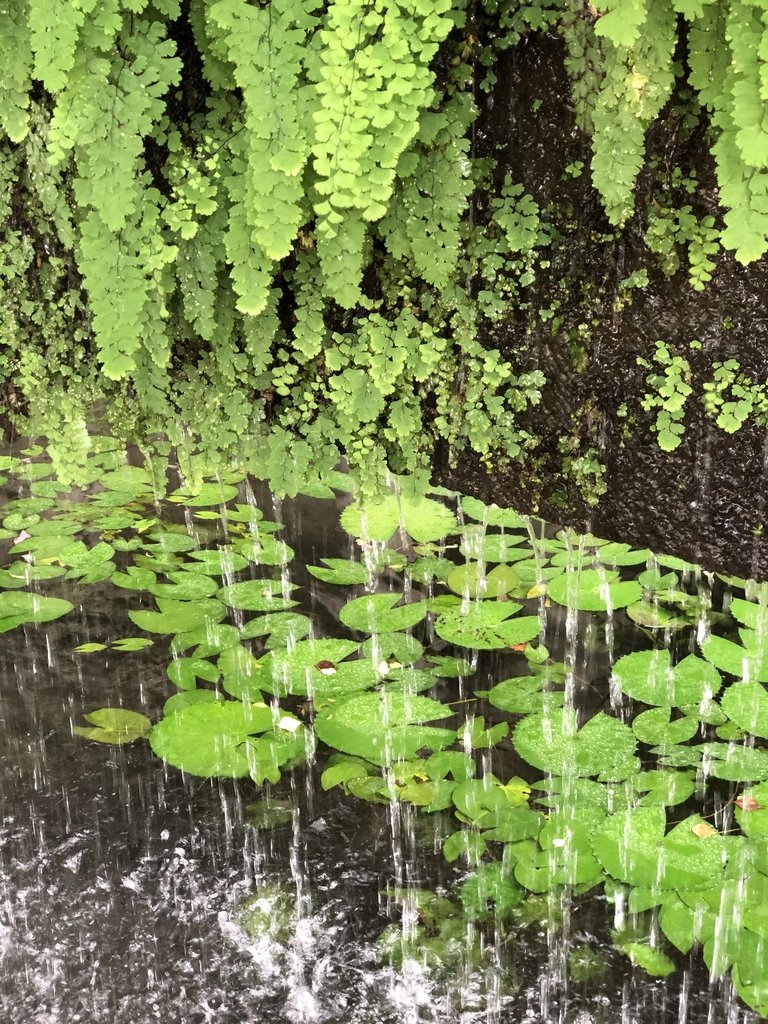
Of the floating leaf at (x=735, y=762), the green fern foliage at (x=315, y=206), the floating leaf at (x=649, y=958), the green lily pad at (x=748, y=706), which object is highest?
the green fern foliage at (x=315, y=206)

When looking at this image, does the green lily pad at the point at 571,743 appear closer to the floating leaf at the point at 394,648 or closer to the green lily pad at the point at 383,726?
the green lily pad at the point at 383,726

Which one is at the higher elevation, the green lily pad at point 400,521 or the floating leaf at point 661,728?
the green lily pad at point 400,521

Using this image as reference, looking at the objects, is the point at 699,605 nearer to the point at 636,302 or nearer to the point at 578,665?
the point at 578,665

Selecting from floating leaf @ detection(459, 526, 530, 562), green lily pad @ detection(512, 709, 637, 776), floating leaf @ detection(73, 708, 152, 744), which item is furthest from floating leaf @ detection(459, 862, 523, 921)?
floating leaf @ detection(459, 526, 530, 562)

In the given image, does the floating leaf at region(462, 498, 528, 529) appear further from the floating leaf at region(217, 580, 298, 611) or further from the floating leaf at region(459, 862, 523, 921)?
the floating leaf at region(459, 862, 523, 921)

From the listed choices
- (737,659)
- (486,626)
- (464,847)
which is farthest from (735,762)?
(486,626)

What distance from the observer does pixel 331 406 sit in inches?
98.5

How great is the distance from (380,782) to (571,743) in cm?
64

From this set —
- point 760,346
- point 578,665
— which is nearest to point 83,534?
point 578,665

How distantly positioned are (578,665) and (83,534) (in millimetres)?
2538

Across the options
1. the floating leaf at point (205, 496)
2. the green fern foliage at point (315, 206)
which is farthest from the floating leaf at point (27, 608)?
the green fern foliage at point (315, 206)

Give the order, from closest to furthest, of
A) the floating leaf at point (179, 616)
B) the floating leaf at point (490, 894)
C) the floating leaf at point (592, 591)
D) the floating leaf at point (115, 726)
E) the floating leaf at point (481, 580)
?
1. the floating leaf at point (490, 894)
2. the floating leaf at point (115, 726)
3. the floating leaf at point (179, 616)
4. the floating leaf at point (592, 591)
5. the floating leaf at point (481, 580)

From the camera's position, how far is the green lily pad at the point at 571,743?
3.16 meters

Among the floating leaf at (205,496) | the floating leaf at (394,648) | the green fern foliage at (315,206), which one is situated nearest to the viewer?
the green fern foliage at (315,206)
